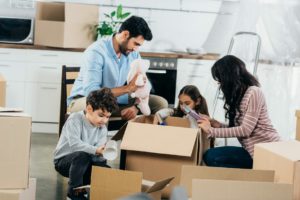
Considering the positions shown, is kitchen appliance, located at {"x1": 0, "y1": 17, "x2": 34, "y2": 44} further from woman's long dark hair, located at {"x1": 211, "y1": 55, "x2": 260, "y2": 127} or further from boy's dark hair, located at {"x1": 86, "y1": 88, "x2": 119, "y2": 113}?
woman's long dark hair, located at {"x1": 211, "y1": 55, "x2": 260, "y2": 127}

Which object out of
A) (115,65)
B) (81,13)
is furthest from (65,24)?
(115,65)

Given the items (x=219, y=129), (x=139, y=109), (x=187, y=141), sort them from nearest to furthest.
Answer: (x=187, y=141), (x=219, y=129), (x=139, y=109)

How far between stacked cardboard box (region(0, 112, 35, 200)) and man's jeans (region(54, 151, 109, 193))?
0.80 meters

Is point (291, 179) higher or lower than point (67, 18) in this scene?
lower

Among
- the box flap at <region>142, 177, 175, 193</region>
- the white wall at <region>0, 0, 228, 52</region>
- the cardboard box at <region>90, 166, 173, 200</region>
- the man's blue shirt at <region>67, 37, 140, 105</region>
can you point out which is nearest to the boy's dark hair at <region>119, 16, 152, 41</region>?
the man's blue shirt at <region>67, 37, 140, 105</region>

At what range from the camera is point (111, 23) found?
6766mm

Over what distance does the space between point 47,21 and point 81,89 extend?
7.19 feet

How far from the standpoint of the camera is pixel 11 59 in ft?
21.4

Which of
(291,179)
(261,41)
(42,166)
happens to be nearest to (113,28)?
(261,41)

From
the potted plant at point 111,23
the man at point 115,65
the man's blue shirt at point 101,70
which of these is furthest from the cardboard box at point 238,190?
the potted plant at point 111,23

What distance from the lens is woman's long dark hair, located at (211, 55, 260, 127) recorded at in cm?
398

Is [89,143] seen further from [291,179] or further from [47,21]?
[47,21]

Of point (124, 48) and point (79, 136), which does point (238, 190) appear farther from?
point (124, 48)

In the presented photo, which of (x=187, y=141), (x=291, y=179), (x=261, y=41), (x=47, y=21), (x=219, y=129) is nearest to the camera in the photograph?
(x=291, y=179)
